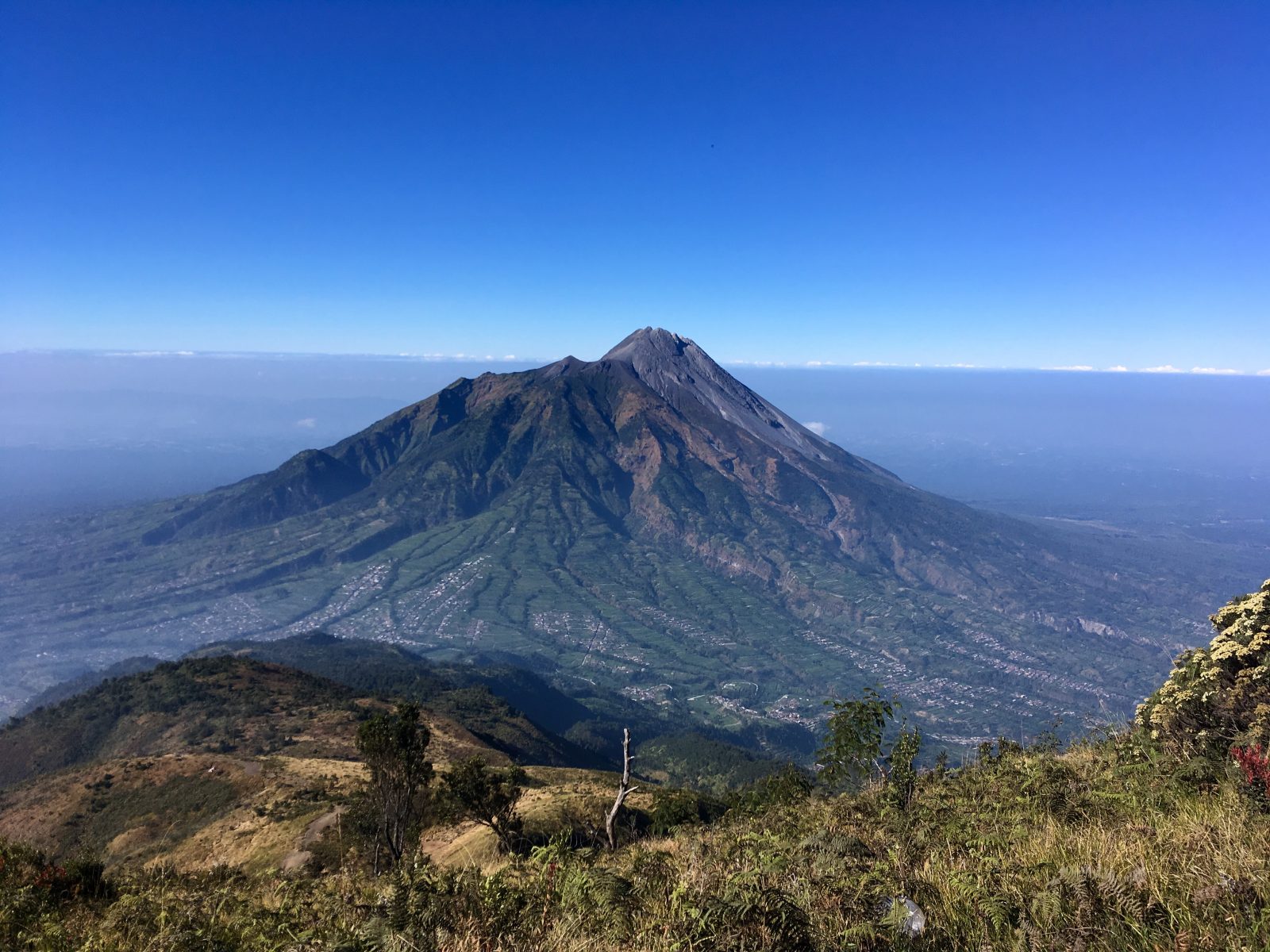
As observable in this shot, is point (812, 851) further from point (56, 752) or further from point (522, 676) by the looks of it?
point (522, 676)

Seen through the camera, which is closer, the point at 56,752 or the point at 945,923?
the point at 945,923

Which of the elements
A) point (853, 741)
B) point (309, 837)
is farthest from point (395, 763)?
point (309, 837)

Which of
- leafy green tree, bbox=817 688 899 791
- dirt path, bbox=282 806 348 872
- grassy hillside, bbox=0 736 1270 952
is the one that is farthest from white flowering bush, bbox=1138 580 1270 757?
dirt path, bbox=282 806 348 872

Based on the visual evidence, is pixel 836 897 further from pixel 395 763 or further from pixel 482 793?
pixel 482 793

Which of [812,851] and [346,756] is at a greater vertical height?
[812,851]

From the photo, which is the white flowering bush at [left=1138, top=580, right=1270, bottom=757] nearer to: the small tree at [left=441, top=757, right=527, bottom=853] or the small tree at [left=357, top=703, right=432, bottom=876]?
the small tree at [left=441, top=757, right=527, bottom=853]

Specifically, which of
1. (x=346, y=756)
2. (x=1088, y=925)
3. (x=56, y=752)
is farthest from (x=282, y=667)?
(x=1088, y=925)

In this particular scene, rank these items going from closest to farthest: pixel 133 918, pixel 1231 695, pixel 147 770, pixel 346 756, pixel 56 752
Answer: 1. pixel 133 918
2. pixel 1231 695
3. pixel 147 770
4. pixel 346 756
5. pixel 56 752

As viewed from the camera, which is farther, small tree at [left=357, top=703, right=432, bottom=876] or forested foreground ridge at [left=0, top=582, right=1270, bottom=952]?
small tree at [left=357, top=703, right=432, bottom=876]
